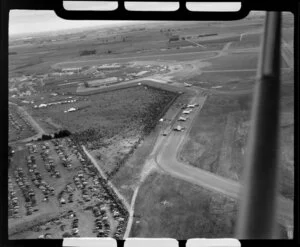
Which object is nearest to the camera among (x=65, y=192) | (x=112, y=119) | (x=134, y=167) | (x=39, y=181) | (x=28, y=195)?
(x=28, y=195)

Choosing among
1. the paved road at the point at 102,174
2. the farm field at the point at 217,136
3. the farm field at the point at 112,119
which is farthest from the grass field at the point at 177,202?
the farm field at the point at 112,119

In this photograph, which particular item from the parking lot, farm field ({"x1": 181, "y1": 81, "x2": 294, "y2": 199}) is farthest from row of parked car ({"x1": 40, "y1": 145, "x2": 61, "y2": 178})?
farm field ({"x1": 181, "y1": 81, "x2": 294, "y2": 199})

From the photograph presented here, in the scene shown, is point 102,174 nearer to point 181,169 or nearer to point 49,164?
point 49,164

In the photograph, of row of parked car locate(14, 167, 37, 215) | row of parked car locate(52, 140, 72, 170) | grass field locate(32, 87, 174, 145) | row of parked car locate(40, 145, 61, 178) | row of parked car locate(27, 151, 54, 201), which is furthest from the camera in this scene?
grass field locate(32, 87, 174, 145)

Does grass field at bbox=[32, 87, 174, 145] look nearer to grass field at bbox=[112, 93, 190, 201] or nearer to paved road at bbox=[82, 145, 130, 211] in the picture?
paved road at bbox=[82, 145, 130, 211]

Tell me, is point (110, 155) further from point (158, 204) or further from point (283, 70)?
point (283, 70)

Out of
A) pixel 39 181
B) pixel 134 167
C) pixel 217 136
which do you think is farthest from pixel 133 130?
pixel 39 181

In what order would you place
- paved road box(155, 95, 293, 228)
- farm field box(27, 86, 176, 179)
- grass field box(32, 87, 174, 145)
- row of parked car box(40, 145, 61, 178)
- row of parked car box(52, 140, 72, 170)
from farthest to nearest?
1. grass field box(32, 87, 174, 145)
2. farm field box(27, 86, 176, 179)
3. paved road box(155, 95, 293, 228)
4. row of parked car box(52, 140, 72, 170)
5. row of parked car box(40, 145, 61, 178)
